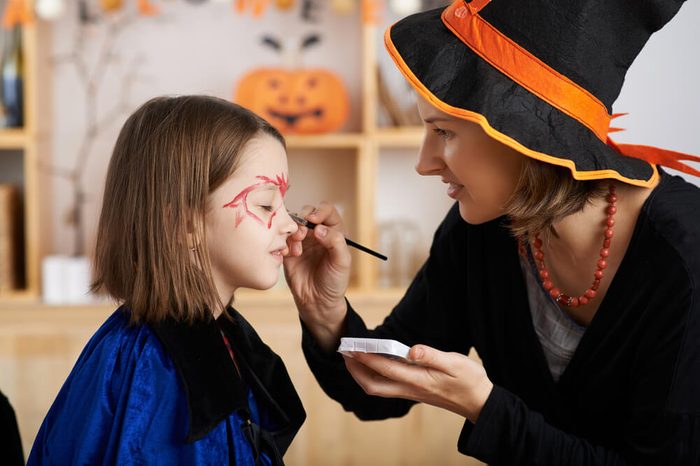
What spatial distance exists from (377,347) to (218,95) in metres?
2.19

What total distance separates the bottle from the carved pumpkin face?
0.78m

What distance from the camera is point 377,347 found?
3.81ft

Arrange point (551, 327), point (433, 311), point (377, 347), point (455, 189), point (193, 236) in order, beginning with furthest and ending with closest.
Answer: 1. point (433, 311)
2. point (551, 327)
3. point (455, 189)
4. point (193, 236)
5. point (377, 347)

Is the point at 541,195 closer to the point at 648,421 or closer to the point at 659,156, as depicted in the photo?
the point at 659,156

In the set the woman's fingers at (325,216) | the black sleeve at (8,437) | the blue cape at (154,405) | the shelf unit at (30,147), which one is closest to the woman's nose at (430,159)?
the woman's fingers at (325,216)

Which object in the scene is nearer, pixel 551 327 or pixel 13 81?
pixel 551 327

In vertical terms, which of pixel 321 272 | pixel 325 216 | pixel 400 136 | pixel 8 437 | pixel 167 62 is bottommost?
pixel 8 437

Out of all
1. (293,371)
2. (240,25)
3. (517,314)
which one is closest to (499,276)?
(517,314)

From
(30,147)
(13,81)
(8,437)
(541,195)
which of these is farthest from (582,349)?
(13,81)

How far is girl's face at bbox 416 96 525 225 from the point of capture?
4.19 ft

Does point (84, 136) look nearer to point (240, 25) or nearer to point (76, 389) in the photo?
point (240, 25)

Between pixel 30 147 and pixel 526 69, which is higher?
pixel 526 69

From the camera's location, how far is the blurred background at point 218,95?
2.87m

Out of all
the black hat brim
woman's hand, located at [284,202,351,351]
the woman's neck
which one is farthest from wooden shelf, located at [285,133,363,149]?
the black hat brim
